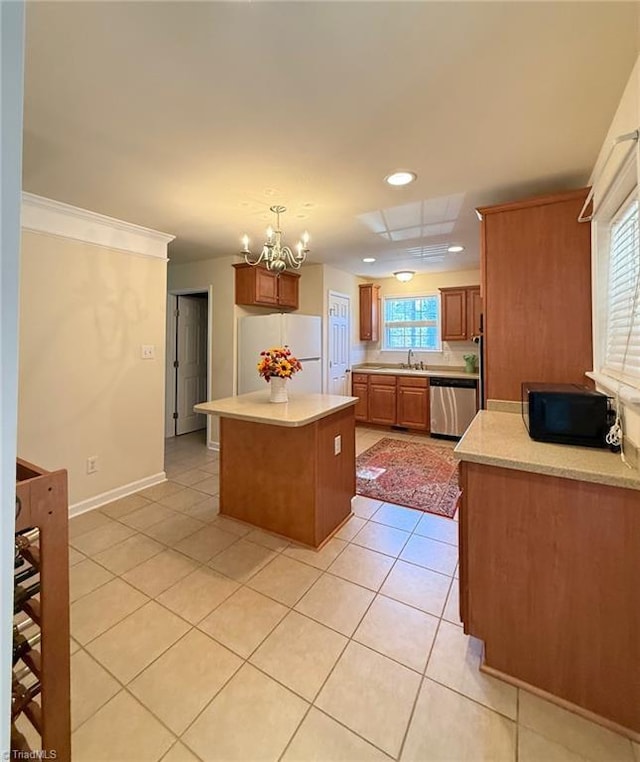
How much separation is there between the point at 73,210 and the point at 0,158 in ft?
9.16

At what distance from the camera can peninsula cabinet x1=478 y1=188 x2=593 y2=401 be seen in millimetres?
2145

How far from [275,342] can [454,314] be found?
282 centimetres

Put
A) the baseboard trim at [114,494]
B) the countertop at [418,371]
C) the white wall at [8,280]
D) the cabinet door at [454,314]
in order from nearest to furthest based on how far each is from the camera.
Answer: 1. the white wall at [8,280]
2. the baseboard trim at [114,494]
3. the countertop at [418,371]
4. the cabinet door at [454,314]

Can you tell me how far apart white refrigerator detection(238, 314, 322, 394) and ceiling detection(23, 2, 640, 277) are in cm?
150

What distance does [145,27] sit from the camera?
1.19m

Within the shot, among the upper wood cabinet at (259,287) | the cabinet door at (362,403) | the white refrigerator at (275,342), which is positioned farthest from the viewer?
the cabinet door at (362,403)

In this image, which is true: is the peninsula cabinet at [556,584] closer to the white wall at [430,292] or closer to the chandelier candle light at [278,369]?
the chandelier candle light at [278,369]

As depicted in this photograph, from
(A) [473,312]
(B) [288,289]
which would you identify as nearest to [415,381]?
(A) [473,312]

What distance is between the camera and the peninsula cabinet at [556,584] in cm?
123

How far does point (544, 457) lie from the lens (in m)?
1.41

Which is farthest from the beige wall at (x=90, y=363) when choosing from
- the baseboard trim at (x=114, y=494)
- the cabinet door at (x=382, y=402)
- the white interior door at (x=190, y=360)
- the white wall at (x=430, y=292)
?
the white wall at (x=430, y=292)

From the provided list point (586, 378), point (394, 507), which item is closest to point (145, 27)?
point (586, 378)

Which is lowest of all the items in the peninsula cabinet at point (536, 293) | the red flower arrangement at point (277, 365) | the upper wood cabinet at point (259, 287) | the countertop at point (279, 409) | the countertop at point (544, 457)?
the countertop at point (544, 457)

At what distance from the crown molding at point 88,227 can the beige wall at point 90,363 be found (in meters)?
0.06
